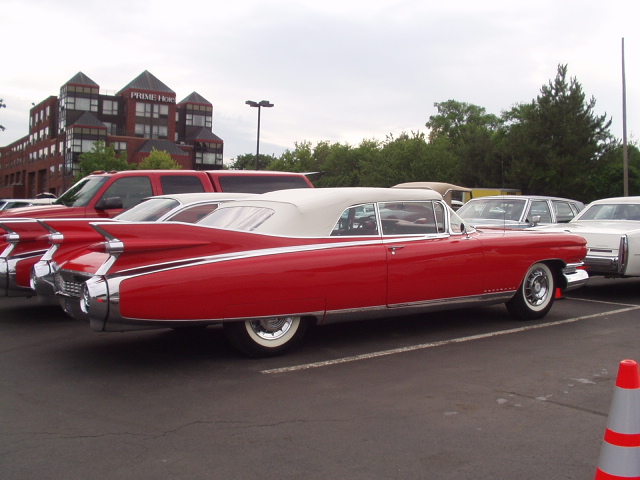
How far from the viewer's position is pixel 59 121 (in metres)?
83.4

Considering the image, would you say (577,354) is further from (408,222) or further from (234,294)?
(234,294)

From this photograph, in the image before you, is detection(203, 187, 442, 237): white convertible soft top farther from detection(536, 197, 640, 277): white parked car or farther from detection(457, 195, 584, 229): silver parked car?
detection(457, 195, 584, 229): silver parked car

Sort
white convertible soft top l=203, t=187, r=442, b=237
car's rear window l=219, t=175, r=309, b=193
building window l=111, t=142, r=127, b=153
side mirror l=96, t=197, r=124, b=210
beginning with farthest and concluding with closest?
building window l=111, t=142, r=127, b=153, car's rear window l=219, t=175, r=309, b=193, side mirror l=96, t=197, r=124, b=210, white convertible soft top l=203, t=187, r=442, b=237

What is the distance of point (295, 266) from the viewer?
5.61 metres

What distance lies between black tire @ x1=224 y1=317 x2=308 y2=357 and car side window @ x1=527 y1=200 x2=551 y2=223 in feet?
27.9

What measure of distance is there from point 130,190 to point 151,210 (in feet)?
7.03

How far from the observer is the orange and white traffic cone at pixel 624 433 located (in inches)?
107

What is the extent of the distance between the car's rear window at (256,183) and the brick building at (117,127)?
66.2m

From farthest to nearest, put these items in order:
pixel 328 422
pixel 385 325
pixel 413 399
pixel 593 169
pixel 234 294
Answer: pixel 593 169 → pixel 385 325 → pixel 234 294 → pixel 413 399 → pixel 328 422

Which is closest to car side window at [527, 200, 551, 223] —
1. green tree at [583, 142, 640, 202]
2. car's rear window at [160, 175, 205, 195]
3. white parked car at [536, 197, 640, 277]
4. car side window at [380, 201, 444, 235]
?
white parked car at [536, 197, 640, 277]

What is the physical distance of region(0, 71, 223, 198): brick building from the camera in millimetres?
77812

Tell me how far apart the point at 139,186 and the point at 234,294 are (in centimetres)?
557

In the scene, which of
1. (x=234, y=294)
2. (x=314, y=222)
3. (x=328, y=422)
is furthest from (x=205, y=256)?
(x=328, y=422)

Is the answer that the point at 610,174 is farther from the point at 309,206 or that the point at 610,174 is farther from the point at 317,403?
the point at 317,403
